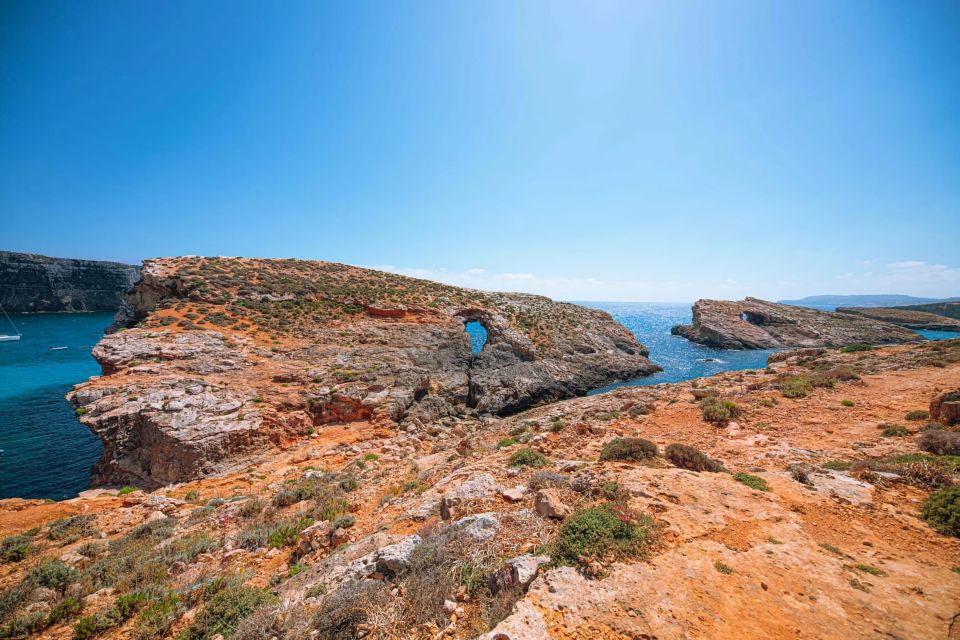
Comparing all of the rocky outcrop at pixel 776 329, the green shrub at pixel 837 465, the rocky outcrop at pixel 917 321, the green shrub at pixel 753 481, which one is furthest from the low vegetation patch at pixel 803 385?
the rocky outcrop at pixel 917 321

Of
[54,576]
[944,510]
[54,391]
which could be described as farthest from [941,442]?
[54,391]

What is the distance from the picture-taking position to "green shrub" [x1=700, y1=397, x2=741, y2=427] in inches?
476

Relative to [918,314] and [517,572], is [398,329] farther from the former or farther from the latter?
[918,314]

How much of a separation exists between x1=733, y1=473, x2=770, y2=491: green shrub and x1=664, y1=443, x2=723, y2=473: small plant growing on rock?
0.86 meters

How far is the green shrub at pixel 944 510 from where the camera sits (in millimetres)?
5195

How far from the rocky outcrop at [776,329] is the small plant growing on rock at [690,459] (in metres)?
48.8

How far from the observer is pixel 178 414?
1330 centimetres

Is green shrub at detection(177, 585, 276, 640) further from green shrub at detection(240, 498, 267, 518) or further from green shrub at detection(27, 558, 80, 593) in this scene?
green shrub at detection(240, 498, 267, 518)

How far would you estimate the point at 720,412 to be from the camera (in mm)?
12195

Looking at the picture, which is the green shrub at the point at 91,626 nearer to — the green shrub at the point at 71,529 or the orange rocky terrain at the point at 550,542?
the orange rocky terrain at the point at 550,542

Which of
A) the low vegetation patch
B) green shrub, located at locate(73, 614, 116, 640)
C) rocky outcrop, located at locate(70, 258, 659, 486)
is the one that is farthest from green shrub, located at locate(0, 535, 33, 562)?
the low vegetation patch

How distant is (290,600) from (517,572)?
3.80 meters

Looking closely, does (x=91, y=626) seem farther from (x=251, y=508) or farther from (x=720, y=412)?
(x=720, y=412)

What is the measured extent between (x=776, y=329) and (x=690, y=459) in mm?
58950
